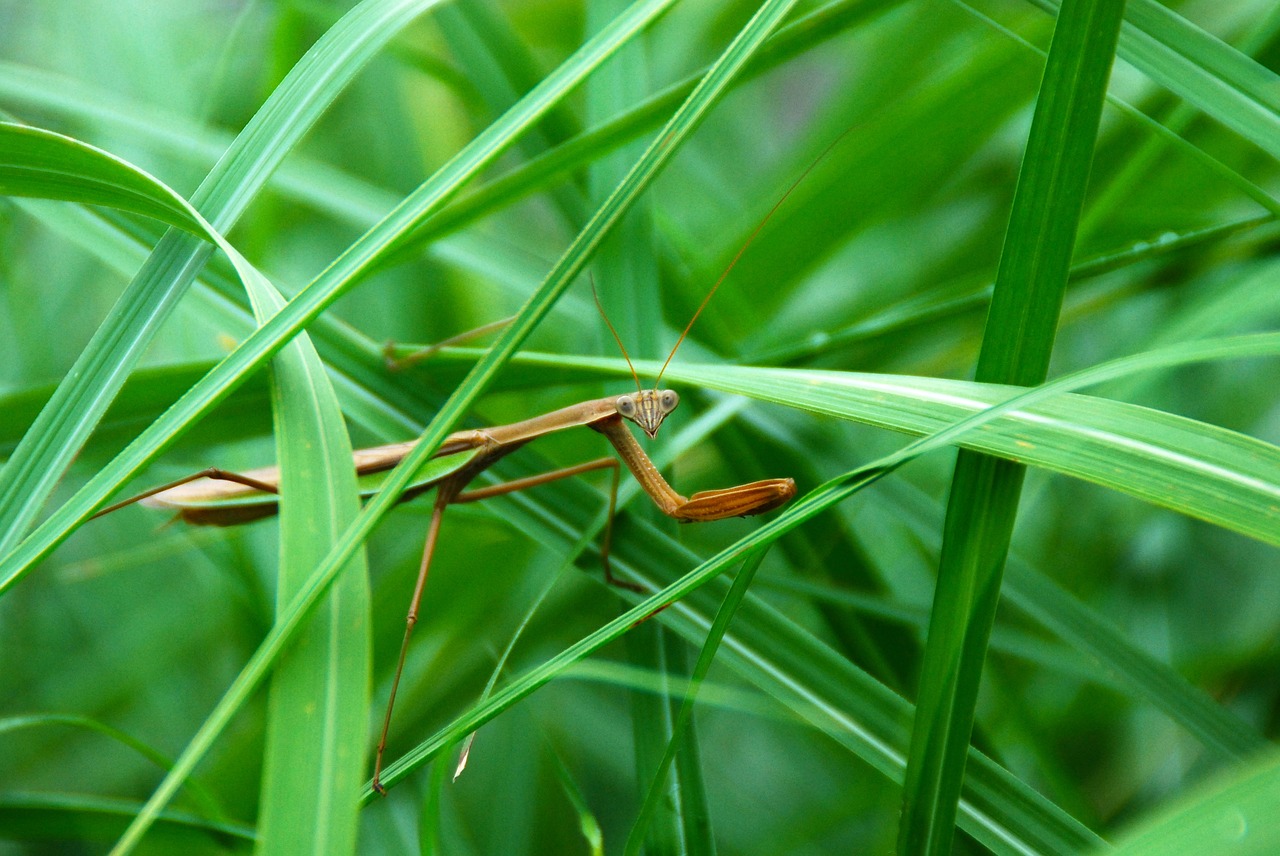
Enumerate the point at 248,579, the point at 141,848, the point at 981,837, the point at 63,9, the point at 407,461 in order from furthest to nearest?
the point at 63,9 < the point at 248,579 < the point at 141,848 < the point at 981,837 < the point at 407,461

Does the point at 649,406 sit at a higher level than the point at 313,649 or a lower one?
higher

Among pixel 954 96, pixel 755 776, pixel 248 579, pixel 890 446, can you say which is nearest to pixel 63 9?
pixel 248 579

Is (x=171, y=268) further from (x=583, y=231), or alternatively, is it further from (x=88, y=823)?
(x=88, y=823)

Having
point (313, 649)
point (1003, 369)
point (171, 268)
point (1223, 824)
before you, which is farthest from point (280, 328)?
point (1223, 824)

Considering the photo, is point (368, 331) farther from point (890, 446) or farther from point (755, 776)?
point (755, 776)

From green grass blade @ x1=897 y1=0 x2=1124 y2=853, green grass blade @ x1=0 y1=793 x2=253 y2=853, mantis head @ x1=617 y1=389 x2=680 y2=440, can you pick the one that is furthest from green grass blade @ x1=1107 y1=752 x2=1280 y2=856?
green grass blade @ x1=0 y1=793 x2=253 y2=853

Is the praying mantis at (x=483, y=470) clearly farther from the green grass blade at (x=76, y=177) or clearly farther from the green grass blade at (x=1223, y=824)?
the green grass blade at (x=1223, y=824)

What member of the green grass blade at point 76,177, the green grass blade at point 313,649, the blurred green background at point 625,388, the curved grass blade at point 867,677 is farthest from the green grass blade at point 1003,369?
the green grass blade at point 76,177
